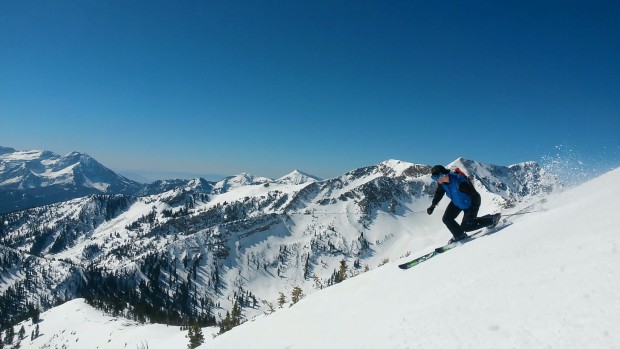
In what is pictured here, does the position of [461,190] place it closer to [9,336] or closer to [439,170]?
[439,170]

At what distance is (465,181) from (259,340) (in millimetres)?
8435

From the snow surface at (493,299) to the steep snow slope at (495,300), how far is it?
19 millimetres

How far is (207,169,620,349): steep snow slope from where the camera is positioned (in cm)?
458

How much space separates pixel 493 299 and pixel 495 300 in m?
0.07

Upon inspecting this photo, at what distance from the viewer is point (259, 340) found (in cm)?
949

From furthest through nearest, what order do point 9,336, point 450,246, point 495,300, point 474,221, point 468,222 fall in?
point 9,336 < point 468,222 < point 474,221 < point 450,246 < point 495,300

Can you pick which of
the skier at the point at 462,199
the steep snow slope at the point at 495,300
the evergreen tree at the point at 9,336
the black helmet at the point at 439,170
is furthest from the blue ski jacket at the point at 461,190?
the evergreen tree at the point at 9,336

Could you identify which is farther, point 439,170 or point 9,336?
point 9,336

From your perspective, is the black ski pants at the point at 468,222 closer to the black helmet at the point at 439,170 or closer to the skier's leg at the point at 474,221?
the skier's leg at the point at 474,221

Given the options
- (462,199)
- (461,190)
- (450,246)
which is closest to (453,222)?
(462,199)

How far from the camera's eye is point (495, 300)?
582 cm

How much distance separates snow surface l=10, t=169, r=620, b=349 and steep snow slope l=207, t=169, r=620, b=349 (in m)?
0.02

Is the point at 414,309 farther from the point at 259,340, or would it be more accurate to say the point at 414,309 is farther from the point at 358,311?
the point at 259,340

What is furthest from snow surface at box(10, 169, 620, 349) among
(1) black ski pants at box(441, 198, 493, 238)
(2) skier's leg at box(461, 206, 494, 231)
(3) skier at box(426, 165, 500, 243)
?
(3) skier at box(426, 165, 500, 243)
